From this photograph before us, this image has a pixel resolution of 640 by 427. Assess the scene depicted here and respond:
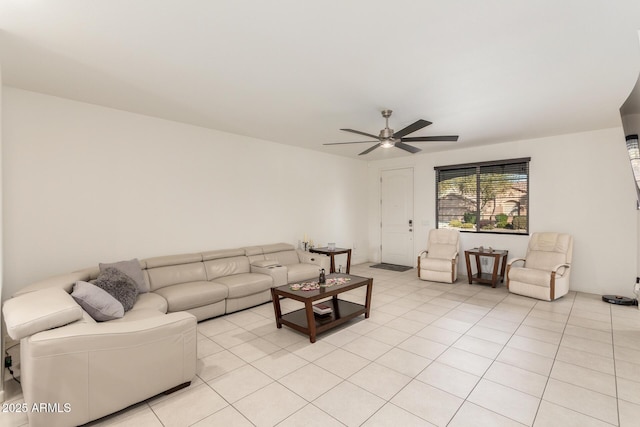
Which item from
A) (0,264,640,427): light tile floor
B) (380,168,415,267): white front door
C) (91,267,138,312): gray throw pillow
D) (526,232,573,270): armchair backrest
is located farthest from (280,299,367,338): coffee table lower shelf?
(380,168,415,267): white front door

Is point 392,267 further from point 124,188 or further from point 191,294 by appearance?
point 124,188

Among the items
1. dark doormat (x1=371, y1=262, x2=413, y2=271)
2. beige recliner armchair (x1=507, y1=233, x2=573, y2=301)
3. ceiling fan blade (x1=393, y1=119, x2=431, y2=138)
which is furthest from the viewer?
dark doormat (x1=371, y1=262, x2=413, y2=271)

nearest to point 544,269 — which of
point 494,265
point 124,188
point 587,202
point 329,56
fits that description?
point 494,265

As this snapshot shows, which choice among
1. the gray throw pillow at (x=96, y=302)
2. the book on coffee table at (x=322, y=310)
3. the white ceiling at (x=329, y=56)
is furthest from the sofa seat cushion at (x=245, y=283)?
the white ceiling at (x=329, y=56)

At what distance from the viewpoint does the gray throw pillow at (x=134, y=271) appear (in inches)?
140

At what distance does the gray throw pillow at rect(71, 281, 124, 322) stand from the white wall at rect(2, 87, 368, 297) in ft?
3.62

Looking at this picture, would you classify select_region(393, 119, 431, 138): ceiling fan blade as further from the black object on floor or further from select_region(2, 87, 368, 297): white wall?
the black object on floor

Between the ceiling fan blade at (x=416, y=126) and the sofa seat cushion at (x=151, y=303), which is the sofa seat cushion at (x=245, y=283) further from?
the ceiling fan blade at (x=416, y=126)

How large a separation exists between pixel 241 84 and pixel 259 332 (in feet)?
9.13

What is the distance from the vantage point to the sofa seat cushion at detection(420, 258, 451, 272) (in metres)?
5.74

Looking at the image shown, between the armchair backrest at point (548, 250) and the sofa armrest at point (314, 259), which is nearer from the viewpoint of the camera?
the armchair backrest at point (548, 250)

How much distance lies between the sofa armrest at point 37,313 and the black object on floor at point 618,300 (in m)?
6.59

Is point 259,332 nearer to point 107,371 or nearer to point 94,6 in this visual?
point 107,371

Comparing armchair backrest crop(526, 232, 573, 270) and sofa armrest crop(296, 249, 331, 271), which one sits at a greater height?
→ armchair backrest crop(526, 232, 573, 270)
